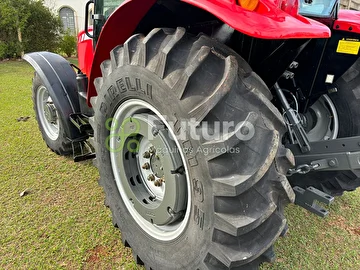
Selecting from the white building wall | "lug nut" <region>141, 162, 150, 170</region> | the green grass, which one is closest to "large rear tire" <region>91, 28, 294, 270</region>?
"lug nut" <region>141, 162, 150, 170</region>

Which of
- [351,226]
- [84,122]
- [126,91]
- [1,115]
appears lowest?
[1,115]

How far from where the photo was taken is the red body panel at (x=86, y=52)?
11.4 ft

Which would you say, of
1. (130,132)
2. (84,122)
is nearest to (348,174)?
(130,132)

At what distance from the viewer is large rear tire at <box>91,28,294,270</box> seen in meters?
1.26

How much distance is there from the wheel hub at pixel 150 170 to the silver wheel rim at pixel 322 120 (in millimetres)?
1529

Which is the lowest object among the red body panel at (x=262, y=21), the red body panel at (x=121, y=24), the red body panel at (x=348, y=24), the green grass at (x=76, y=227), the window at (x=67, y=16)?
the window at (x=67, y=16)

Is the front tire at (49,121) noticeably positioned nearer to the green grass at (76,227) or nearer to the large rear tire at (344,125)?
the green grass at (76,227)

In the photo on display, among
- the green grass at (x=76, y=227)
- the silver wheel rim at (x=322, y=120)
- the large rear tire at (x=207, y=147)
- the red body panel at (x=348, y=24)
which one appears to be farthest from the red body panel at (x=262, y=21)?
the green grass at (x=76, y=227)

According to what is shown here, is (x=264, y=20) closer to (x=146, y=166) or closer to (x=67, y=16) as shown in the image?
(x=146, y=166)

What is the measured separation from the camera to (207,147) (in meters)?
1.26

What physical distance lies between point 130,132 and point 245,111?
33.4 inches

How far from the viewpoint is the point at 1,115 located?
5184mm

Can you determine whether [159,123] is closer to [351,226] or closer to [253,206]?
[253,206]

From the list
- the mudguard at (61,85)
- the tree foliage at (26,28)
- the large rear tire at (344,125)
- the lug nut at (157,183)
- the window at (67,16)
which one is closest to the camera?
the lug nut at (157,183)
